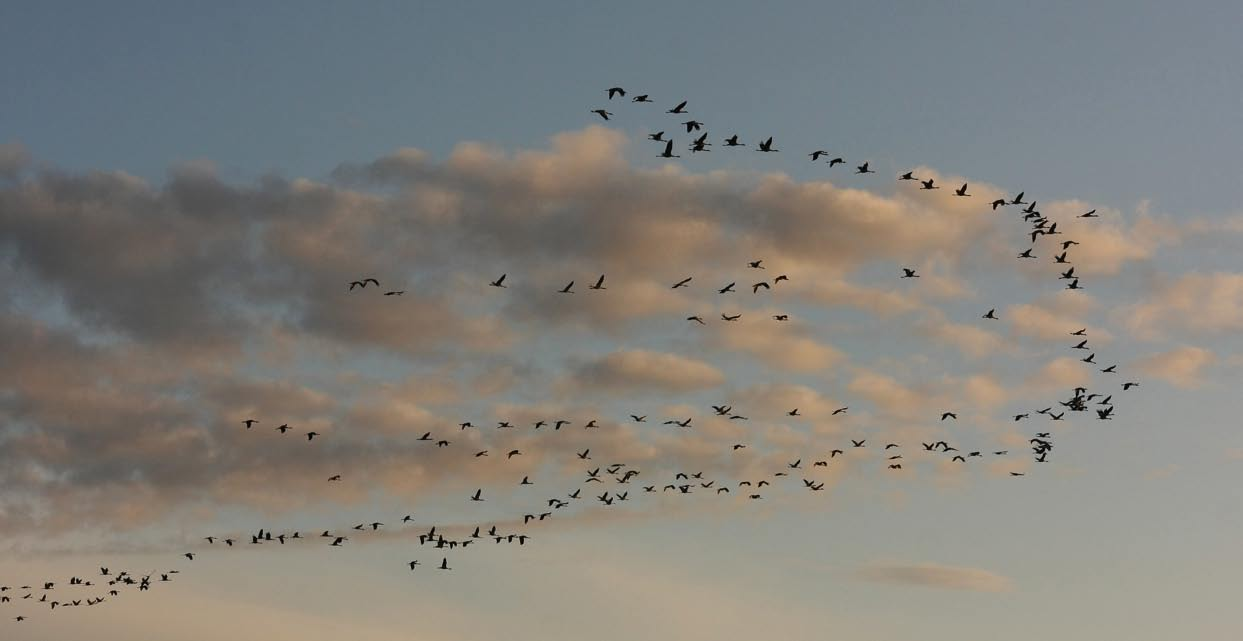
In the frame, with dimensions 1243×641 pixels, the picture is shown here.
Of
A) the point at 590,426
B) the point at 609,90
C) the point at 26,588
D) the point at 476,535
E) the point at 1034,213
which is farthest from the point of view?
the point at 26,588

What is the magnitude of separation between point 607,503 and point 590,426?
7725 millimetres

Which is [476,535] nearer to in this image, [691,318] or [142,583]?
[691,318]

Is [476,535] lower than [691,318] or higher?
lower

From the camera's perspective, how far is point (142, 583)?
516 feet

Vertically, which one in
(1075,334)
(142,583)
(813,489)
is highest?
(1075,334)

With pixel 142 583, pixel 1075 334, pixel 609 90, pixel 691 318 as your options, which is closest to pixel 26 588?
pixel 142 583

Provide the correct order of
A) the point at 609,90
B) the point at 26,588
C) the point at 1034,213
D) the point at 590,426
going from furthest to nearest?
the point at 26,588 < the point at 590,426 < the point at 1034,213 < the point at 609,90

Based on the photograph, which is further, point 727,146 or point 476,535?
point 476,535

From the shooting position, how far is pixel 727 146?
112688 mm

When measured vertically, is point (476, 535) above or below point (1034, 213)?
below

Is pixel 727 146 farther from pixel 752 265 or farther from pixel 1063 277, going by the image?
pixel 1063 277

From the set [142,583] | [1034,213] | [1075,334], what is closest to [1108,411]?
[1075,334]

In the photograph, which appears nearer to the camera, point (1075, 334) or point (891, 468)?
point (1075, 334)

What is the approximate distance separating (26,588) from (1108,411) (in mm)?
116643
